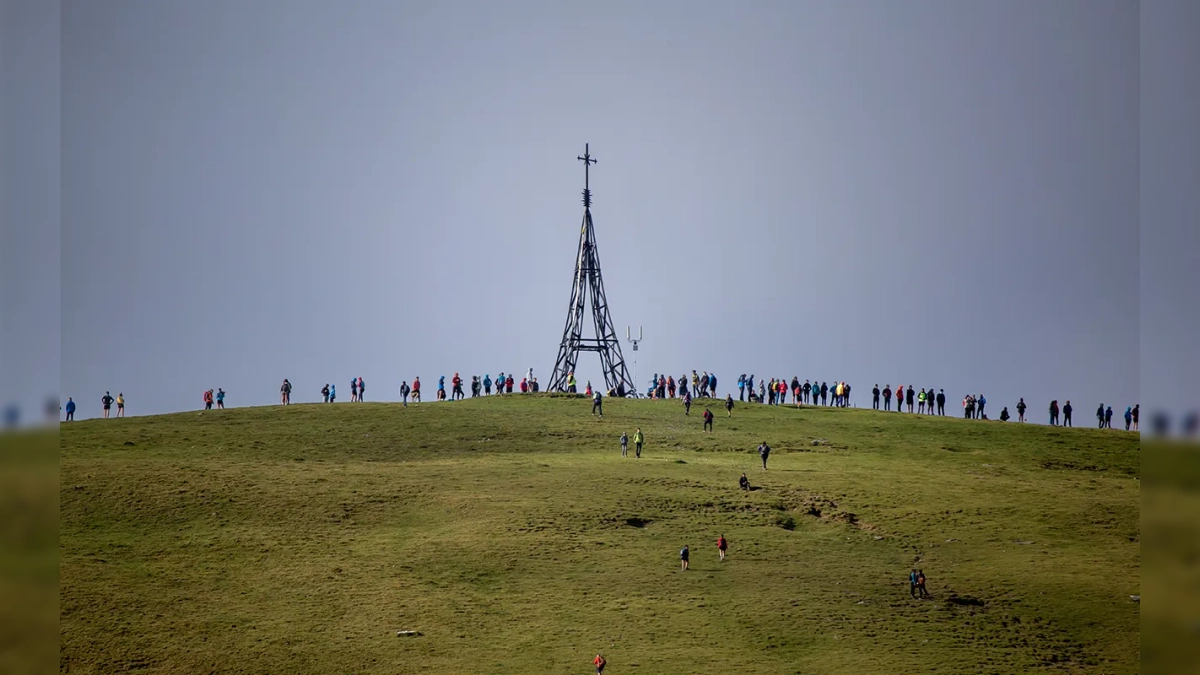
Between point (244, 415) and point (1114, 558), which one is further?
point (244, 415)

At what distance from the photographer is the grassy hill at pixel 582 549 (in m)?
41.2

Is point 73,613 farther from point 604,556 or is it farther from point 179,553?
point 604,556

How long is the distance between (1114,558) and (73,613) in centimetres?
4516

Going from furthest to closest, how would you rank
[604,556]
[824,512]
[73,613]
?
[824,512] → [604,556] → [73,613]

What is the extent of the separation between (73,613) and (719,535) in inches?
1108

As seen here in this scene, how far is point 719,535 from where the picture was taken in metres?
51.9

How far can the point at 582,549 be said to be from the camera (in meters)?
50.4

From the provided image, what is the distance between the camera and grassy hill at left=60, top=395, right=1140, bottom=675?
135 feet
